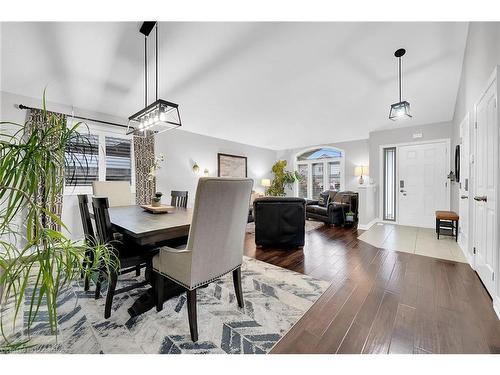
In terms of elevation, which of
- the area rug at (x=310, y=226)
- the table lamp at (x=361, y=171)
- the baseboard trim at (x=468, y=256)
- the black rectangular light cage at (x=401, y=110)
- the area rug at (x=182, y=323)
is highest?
the black rectangular light cage at (x=401, y=110)

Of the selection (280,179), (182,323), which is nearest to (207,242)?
(182,323)

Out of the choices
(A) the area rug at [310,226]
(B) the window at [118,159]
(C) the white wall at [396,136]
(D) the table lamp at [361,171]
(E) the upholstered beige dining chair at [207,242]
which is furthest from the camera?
(D) the table lamp at [361,171]

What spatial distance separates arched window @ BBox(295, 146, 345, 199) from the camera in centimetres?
671

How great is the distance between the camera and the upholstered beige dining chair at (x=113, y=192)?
310 centimetres

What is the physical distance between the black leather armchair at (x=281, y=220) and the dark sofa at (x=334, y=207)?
2055mm

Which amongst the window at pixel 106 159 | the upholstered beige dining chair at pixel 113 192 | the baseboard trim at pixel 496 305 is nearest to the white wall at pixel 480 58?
the baseboard trim at pixel 496 305

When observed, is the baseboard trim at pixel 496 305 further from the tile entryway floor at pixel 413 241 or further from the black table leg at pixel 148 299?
the black table leg at pixel 148 299

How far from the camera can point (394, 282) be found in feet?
7.34

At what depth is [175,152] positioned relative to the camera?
4.95 metres

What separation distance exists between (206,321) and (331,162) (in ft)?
20.5

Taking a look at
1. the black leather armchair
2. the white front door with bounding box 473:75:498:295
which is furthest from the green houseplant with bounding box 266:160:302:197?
the white front door with bounding box 473:75:498:295

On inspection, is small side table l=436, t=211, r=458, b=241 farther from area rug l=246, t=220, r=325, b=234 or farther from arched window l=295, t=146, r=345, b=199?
arched window l=295, t=146, r=345, b=199

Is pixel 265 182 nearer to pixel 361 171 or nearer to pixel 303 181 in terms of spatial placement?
pixel 303 181

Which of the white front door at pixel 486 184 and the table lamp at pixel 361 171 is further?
the table lamp at pixel 361 171
